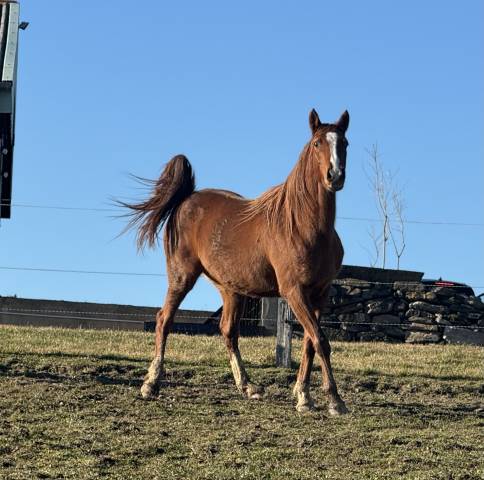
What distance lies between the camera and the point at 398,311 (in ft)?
56.4

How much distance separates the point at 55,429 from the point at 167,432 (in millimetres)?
789

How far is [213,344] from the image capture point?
1307cm

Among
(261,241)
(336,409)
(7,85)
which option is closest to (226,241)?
(261,241)

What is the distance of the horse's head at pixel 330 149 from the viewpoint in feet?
A: 25.2

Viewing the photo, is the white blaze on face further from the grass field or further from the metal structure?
the metal structure

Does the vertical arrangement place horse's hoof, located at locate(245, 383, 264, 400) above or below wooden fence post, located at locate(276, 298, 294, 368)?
below

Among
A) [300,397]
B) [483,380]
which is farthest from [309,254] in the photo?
[483,380]

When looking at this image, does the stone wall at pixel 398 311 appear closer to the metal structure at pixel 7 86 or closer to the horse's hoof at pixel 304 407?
the metal structure at pixel 7 86

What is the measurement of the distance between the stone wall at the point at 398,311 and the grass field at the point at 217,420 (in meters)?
4.03

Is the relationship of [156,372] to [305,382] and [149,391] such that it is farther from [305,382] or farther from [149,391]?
[305,382]

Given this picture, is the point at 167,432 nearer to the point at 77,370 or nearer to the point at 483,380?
the point at 77,370

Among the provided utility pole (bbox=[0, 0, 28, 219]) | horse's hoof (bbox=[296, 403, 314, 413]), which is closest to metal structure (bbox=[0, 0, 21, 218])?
utility pole (bbox=[0, 0, 28, 219])

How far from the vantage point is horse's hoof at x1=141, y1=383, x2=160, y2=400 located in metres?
8.76

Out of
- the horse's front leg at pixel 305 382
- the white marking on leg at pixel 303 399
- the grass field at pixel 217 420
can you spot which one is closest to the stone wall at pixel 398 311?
the grass field at pixel 217 420
